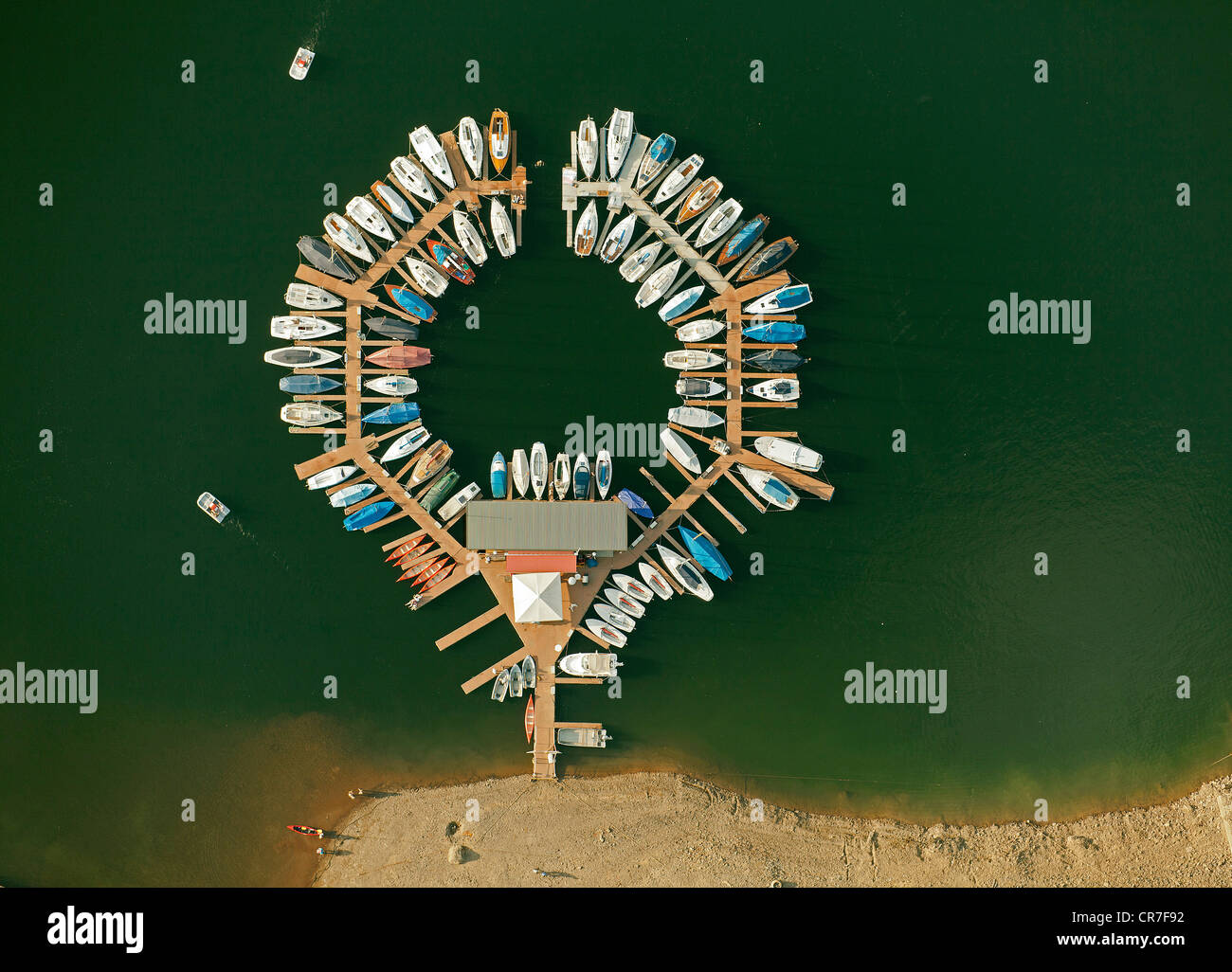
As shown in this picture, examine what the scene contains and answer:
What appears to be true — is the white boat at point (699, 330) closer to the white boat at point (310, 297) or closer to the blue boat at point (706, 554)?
the blue boat at point (706, 554)

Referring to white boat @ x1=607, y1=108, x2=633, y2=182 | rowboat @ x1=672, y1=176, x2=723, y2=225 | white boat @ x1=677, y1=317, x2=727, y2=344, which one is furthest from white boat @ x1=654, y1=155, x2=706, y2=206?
white boat @ x1=677, y1=317, x2=727, y2=344

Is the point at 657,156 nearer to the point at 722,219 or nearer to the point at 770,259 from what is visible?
the point at 722,219

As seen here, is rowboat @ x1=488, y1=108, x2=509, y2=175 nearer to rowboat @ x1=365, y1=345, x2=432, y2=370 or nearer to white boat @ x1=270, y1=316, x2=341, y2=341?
rowboat @ x1=365, y1=345, x2=432, y2=370

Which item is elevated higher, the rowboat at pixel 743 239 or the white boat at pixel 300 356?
the rowboat at pixel 743 239

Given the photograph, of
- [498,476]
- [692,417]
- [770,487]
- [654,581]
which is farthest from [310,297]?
[770,487]

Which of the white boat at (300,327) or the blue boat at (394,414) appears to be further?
the blue boat at (394,414)

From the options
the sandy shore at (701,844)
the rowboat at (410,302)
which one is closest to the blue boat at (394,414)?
the rowboat at (410,302)
